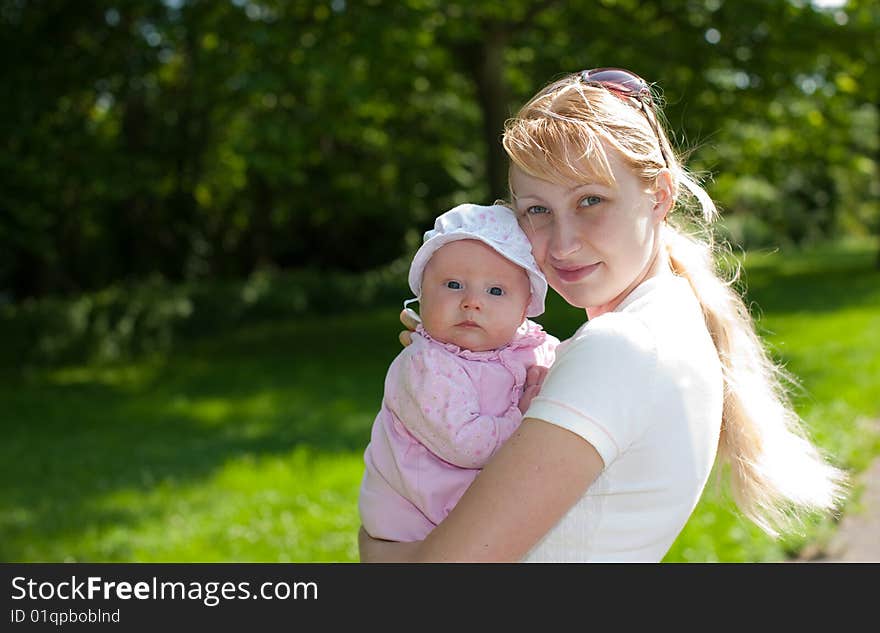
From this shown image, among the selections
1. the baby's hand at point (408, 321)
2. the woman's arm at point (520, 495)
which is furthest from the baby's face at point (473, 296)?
the woman's arm at point (520, 495)

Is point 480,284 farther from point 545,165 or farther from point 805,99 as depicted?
point 805,99

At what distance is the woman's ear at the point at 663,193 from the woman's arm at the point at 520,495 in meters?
0.54

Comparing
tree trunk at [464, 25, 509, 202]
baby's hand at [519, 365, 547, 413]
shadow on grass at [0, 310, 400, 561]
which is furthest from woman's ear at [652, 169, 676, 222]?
tree trunk at [464, 25, 509, 202]

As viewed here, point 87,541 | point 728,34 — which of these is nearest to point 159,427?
point 87,541

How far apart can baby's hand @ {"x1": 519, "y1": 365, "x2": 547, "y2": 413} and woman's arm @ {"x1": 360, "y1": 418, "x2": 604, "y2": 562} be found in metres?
0.26

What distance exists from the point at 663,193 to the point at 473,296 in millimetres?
407

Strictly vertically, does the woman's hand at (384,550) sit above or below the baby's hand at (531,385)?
below

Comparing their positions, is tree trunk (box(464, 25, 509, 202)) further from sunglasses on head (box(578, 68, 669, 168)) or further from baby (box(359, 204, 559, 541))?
baby (box(359, 204, 559, 541))

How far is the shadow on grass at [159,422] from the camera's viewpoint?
8039 millimetres

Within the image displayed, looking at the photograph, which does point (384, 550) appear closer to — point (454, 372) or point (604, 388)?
point (454, 372)

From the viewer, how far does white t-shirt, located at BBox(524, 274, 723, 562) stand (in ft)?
5.54

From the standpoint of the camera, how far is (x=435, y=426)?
1924 millimetres

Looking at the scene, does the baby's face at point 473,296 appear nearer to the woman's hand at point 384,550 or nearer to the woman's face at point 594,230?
the woman's face at point 594,230

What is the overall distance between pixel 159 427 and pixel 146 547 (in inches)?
183
